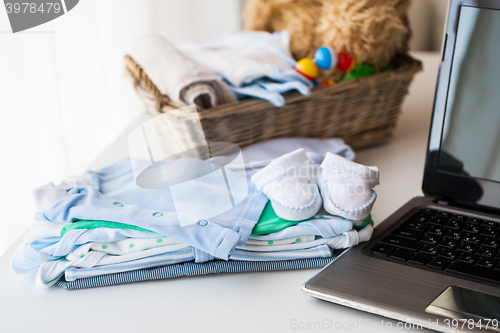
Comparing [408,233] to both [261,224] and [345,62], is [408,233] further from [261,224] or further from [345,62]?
[345,62]

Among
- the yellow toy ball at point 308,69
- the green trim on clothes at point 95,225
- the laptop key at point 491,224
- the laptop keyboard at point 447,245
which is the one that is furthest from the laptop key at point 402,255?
→ the yellow toy ball at point 308,69

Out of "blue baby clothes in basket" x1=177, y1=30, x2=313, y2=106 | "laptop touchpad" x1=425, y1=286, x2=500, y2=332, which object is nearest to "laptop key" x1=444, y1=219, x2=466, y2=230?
"laptop touchpad" x1=425, y1=286, x2=500, y2=332

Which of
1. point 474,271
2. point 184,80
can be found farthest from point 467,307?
point 184,80

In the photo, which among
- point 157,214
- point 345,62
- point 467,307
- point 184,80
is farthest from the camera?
point 345,62

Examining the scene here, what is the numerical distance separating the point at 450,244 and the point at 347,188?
4.6 inches

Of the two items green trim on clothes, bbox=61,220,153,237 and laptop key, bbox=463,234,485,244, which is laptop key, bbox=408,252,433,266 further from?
green trim on clothes, bbox=61,220,153,237

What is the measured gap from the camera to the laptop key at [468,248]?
475mm

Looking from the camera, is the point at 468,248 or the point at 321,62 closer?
the point at 468,248

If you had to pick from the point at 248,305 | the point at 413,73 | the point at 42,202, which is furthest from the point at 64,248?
the point at 413,73

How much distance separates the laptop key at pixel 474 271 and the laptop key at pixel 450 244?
0.02 meters

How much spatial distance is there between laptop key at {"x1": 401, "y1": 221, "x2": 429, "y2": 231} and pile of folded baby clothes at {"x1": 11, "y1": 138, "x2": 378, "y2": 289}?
44mm

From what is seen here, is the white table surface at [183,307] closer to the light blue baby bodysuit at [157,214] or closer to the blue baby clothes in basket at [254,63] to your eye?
the light blue baby bodysuit at [157,214]

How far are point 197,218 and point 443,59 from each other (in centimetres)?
34

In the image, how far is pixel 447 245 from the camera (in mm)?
487
